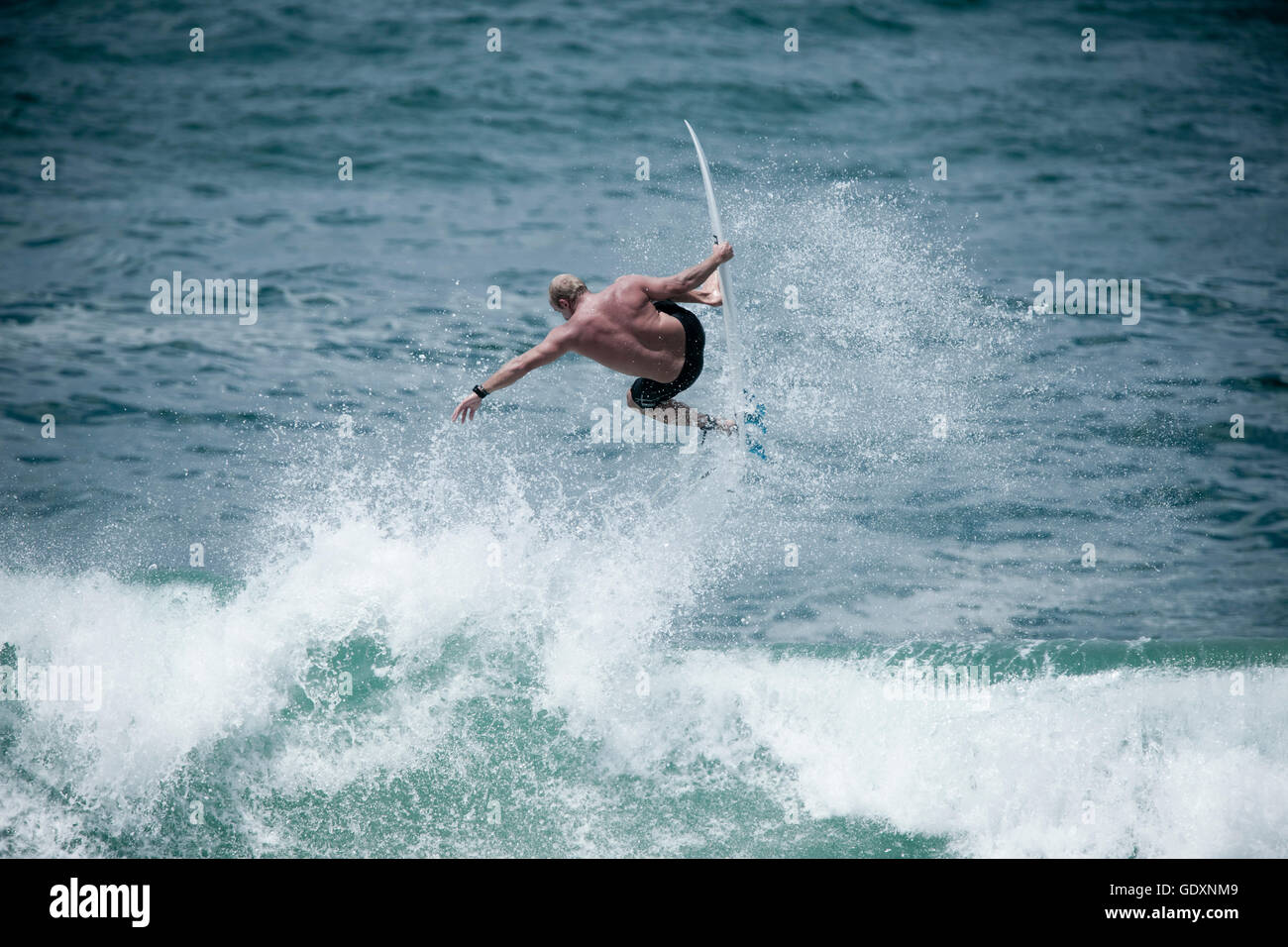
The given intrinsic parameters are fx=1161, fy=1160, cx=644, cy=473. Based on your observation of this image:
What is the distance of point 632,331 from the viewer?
24.7ft

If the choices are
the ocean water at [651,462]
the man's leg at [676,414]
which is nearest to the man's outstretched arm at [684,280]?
the man's leg at [676,414]

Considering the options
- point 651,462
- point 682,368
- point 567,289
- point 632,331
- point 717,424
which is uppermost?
point 567,289

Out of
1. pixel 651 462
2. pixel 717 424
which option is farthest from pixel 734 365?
pixel 651 462

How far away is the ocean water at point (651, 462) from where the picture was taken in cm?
737

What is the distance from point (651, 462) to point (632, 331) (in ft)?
9.79

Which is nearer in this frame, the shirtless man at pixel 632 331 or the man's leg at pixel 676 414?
the shirtless man at pixel 632 331

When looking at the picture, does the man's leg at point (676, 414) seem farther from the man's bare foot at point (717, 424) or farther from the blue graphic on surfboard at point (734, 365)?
the blue graphic on surfboard at point (734, 365)

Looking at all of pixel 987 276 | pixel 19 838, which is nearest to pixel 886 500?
pixel 987 276

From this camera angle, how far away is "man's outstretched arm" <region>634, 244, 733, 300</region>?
7.36m

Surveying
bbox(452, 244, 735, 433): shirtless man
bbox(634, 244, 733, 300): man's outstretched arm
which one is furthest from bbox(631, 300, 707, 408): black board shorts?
bbox(634, 244, 733, 300): man's outstretched arm

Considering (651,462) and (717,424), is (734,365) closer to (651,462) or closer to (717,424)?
(717,424)

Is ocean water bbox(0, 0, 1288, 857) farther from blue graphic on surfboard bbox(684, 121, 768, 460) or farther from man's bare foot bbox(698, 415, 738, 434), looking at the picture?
man's bare foot bbox(698, 415, 738, 434)
